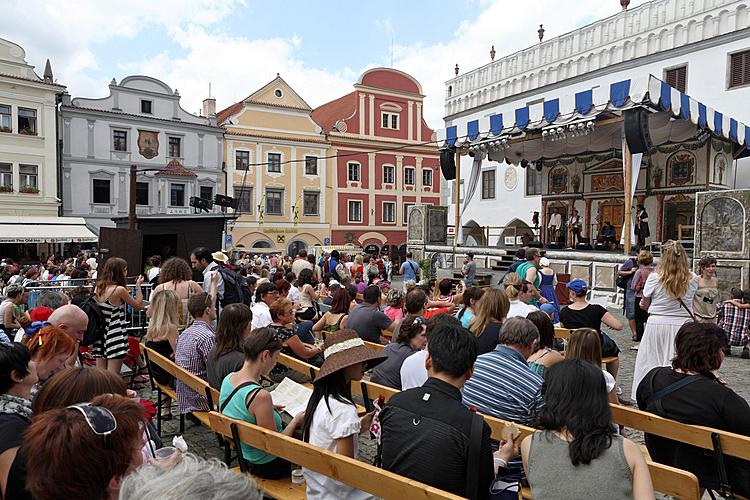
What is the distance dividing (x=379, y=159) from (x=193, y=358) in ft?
110

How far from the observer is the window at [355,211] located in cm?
3672

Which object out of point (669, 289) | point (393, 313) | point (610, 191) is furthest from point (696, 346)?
point (610, 191)

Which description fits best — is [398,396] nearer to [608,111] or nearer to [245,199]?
[608,111]

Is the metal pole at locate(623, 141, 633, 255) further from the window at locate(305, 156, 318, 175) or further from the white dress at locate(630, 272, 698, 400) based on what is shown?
the window at locate(305, 156, 318, 175)

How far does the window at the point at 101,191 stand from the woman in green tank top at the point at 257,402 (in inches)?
1141

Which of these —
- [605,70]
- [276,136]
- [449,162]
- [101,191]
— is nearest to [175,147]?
[101,191]

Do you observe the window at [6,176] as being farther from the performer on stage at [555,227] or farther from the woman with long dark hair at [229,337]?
the woman with long dark hair at [229,337]

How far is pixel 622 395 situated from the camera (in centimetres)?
636

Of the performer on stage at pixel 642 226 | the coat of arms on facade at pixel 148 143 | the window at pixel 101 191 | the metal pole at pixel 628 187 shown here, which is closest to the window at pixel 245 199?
the coat of arms on facade at pixel 148 143

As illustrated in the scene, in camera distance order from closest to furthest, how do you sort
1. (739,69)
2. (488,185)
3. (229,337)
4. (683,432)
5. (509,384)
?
1. (683,432)
2. (509,384)
3. (229,337)
4. (739,69)
5. (488,185)

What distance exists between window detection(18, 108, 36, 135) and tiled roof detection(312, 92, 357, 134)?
55.3ft

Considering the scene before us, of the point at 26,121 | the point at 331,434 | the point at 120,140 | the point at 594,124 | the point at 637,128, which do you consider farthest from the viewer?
the point at 120,140

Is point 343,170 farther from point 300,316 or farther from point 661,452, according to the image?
point 661,452

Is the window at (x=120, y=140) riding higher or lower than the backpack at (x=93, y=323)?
higher
